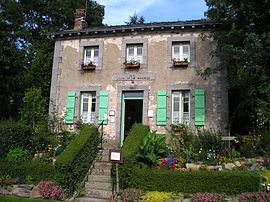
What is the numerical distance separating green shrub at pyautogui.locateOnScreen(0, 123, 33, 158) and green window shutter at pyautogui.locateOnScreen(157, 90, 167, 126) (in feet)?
17.2

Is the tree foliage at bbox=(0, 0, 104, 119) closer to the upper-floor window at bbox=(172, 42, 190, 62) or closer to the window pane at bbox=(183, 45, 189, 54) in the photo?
the upper-floor window at bbox=(172, 42, 190, 62)

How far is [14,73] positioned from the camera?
68.9 ft

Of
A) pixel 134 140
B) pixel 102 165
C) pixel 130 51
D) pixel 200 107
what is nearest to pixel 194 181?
pixel 134 140

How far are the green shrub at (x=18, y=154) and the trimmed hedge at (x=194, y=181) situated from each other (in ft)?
14.2

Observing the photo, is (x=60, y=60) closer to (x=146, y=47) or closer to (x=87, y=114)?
(x=87, y=114)

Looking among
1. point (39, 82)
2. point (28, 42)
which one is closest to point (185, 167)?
point (39, 82)

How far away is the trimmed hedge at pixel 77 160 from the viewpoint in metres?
9.47

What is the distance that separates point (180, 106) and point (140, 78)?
2.15 metres

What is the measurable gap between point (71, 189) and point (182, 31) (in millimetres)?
8304

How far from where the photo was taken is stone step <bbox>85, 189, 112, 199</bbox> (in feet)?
30.4

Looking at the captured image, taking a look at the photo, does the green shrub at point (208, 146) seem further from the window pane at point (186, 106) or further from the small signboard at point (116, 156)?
the small signboard at point (116, 156)

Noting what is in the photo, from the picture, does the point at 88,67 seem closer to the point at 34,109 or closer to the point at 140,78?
the point at 140,78

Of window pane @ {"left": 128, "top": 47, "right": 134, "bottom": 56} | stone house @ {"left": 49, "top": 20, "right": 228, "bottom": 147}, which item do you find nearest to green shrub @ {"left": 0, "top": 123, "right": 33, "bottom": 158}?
stone house @ {"left": 49, "top": 20, "right": 228, "bottom": 147}

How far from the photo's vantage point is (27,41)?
75.1 ft
